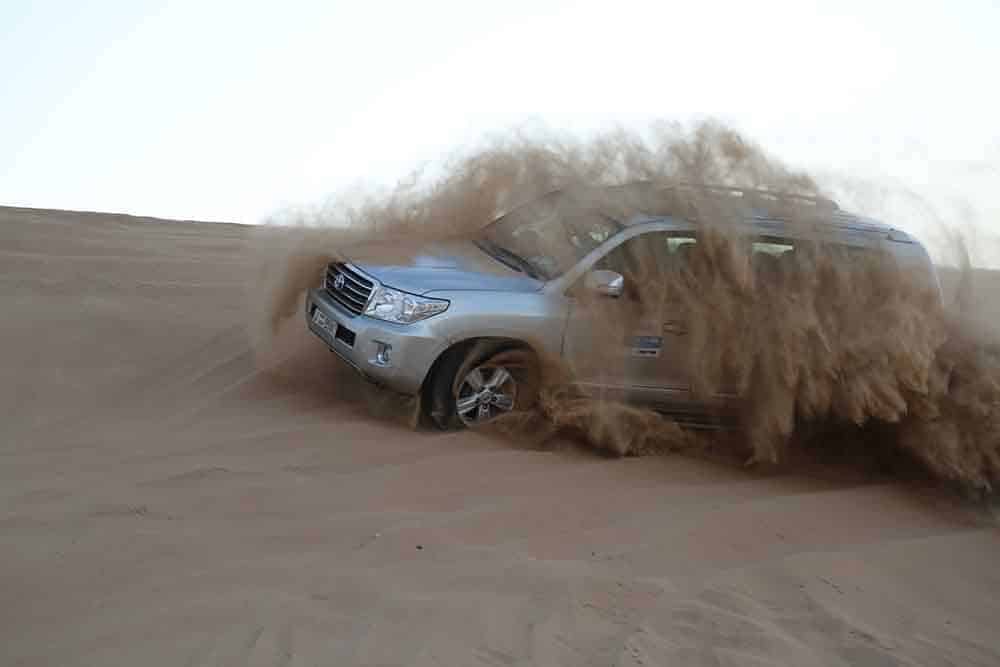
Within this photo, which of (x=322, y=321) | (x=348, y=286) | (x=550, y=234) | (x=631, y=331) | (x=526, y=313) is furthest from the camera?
(x=550, y=234)

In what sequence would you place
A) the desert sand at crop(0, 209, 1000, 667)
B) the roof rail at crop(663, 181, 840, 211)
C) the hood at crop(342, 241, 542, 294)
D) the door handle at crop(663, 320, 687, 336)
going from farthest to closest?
the roof rail at crop(663, 181, 840, 211) < the door handle at crop(663, 320, 687, 336) < the hood at crop(342, 241, 542, 294) < the desert sand at crop(0, 209, 1000, 667)

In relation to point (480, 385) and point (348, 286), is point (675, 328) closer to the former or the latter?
point (480, 385)

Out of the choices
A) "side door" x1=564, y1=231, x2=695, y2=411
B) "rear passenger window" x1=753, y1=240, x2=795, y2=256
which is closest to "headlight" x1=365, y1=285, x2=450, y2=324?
"side door" x1=564, y1=231, x2=695, y2=411

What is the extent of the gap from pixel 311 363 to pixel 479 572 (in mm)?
3796

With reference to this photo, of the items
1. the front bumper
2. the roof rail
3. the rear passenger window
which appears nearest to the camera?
the front bumper

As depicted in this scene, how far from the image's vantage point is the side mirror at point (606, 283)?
6777 mm

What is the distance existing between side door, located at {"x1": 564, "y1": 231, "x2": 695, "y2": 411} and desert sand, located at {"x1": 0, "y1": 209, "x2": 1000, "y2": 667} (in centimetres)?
54

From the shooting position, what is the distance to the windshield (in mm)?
7195

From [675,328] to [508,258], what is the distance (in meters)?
1.31

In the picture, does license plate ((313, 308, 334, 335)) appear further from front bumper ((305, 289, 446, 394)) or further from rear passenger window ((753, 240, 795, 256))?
rear passenger window ((753, 240, 795, 256))

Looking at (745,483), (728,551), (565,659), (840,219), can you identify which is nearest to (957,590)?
(728,551)

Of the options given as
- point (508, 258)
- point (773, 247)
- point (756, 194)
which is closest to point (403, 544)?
point (508, 258)

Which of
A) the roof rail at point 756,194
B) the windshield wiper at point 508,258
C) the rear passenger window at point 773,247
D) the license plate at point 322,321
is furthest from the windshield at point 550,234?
the license plate at point 322,321

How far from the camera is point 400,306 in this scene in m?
6.79
